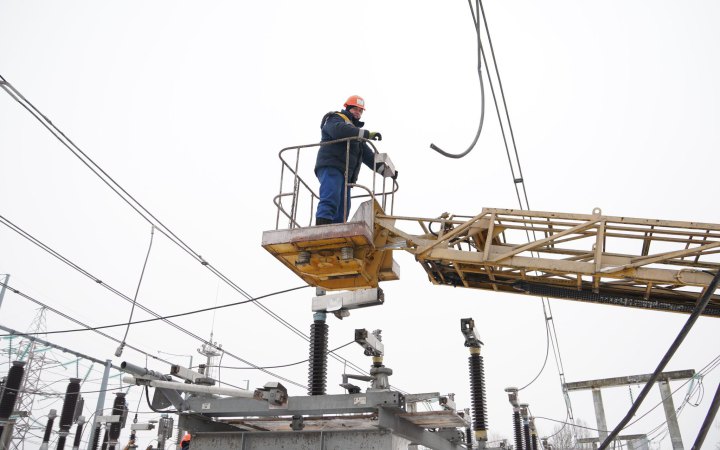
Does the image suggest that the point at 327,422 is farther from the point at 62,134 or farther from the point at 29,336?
the point at 29,336

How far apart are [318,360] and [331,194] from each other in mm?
3035

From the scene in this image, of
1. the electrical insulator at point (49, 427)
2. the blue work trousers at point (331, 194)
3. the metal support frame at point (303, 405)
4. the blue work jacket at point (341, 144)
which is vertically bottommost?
the metal support frame at point (303, 405)

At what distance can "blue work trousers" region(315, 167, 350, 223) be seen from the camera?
8180 millimetres

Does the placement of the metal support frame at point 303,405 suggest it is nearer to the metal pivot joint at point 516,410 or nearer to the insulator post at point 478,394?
the insulator post at point 478,394

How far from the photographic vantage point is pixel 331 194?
827 centimetres

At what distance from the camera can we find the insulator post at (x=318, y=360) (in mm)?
9289

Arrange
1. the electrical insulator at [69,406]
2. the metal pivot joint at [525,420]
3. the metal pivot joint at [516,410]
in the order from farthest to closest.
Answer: the electrical insulator at [69,406]
the metal pivot joint at [525,420]
the metal pivot joint at [516,410]

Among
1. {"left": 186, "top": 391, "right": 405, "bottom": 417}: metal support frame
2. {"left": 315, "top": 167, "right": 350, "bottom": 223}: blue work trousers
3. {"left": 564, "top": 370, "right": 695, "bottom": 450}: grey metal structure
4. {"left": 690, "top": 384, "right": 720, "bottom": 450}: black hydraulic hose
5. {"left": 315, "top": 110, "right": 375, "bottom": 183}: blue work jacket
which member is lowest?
{"left": 690, "top": 384, "right": 720, "bottom": 450}: black hydraulic hose

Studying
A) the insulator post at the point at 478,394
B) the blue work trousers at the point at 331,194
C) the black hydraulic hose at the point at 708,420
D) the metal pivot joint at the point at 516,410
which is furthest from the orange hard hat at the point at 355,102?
the metal pivot joint at the point at 516,410

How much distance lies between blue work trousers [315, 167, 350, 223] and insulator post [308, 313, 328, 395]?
247cm

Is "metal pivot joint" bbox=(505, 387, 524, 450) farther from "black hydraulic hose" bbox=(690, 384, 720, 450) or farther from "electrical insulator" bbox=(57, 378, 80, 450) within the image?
"electrical insulator" bbox=(57, 378, 80, 450)

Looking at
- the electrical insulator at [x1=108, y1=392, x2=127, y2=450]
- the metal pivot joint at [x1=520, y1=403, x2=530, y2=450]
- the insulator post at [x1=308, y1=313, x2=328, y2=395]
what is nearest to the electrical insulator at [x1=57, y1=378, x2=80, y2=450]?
the electrical insulator at [x1=108, y1=392, x2=127, y2=450]

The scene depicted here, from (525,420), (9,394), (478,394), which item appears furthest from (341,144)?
(9,394)

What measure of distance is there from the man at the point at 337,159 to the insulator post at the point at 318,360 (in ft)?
8.09
